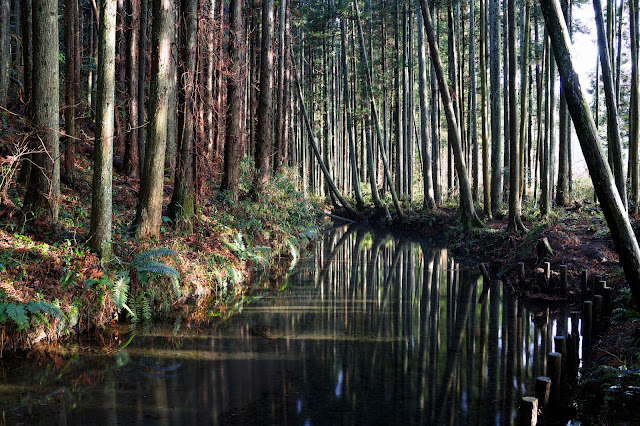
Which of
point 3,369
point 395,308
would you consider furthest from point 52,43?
point 395,308

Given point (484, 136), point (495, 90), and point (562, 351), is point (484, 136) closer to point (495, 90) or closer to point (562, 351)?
point (495, 90)

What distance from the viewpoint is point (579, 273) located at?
10805mm

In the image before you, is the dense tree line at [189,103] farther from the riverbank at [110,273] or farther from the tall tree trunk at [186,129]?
the riverbank at [110,273]

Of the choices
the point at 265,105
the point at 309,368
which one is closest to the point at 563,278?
the point at 309,368

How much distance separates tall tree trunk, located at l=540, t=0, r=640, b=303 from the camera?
5.98 m

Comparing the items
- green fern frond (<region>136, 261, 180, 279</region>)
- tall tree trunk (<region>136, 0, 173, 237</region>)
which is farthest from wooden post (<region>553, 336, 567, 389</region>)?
tall tree trunk (<region>136, 0, 173, 237</region>)

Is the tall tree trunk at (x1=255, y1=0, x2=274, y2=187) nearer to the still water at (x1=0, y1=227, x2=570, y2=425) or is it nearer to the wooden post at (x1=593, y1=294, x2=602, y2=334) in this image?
the still water at (x1=0, y1=227, x2=570, y2=425)

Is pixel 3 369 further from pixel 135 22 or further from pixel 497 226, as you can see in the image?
pixel 497 226

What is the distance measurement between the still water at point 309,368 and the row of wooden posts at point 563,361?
0.41 metres

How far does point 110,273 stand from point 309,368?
356cm

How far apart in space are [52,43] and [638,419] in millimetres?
Result: 9268

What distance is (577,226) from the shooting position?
14172mm

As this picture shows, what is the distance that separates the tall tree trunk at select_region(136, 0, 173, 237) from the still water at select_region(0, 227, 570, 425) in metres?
2.40

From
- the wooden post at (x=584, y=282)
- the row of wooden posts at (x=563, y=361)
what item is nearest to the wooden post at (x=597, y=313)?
the row of wooden posts at (x=563, y=361)
